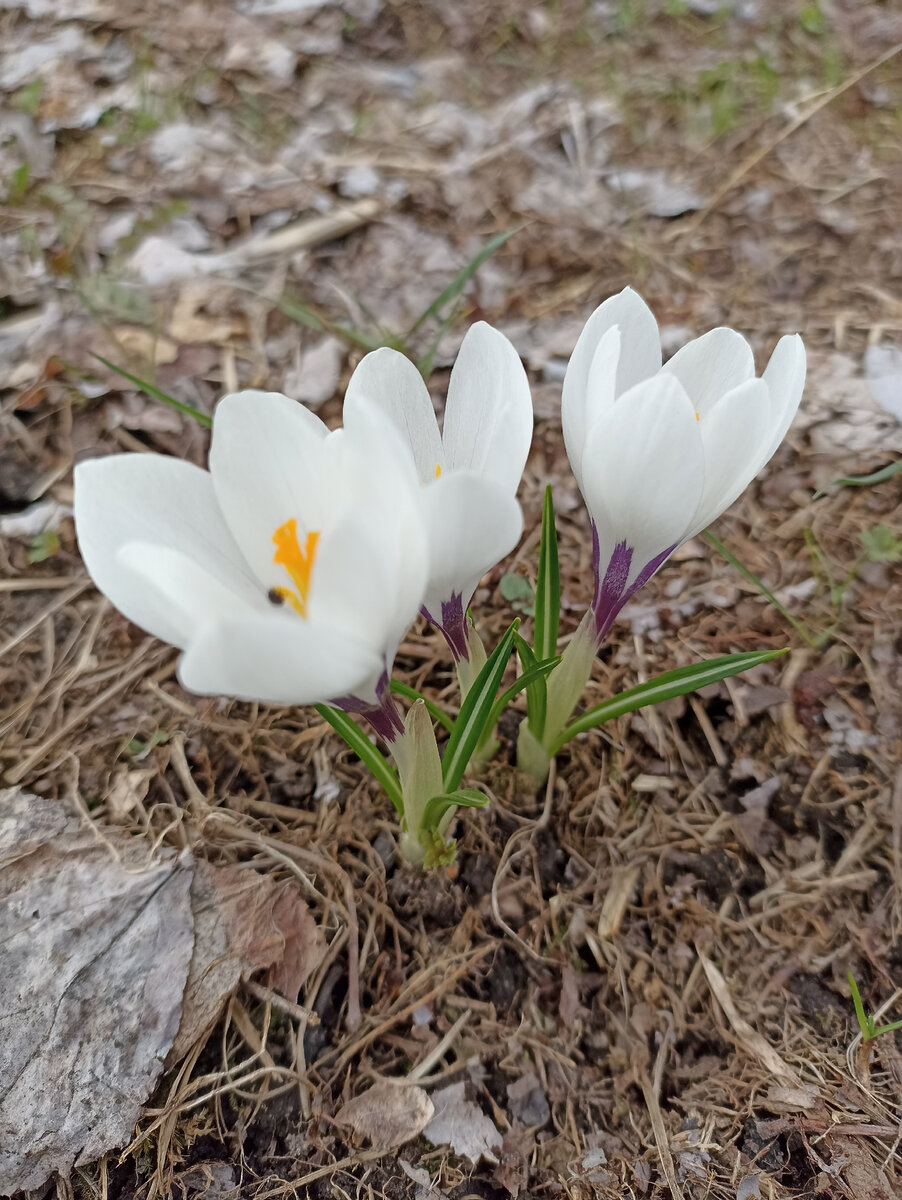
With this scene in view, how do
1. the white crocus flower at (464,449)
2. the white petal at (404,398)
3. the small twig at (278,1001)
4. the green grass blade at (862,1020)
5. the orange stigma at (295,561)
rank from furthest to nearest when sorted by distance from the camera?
the small twig at (278,1001)
the green grass blade at (862,1020)
the white petal at (404,398)
the orange stigma at (295,561)
the white crocus flower at (464,449)

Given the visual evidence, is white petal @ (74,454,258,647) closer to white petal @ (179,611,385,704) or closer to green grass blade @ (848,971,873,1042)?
white petal @ (179,611,385,704)

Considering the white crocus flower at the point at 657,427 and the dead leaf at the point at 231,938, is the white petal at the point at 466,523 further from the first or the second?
the dead leaf at the point at 231,938

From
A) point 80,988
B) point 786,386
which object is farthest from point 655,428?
point 80,988

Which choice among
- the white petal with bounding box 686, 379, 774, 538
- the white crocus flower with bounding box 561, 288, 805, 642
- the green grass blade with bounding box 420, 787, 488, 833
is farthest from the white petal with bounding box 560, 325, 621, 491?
the green grass blade with bounding box 420, 787, 488, 833

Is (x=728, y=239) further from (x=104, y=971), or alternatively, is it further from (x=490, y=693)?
(x=104, y=971)

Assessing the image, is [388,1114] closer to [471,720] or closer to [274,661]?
[471,720]

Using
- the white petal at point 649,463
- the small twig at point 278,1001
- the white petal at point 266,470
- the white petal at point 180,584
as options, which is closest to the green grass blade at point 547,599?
the white petal at point 649,463

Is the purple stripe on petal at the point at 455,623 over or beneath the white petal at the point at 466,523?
beneath
